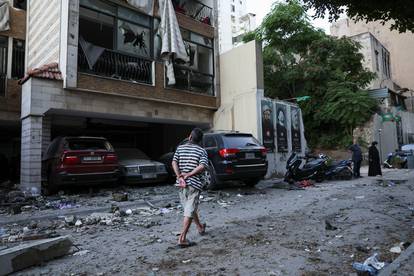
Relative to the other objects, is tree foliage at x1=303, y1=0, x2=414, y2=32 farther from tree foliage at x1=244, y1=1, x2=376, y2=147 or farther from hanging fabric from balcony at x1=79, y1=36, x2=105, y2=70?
tree foliage at x1=244, y1=1, x2=376, y2=147

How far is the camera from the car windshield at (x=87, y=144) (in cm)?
1070

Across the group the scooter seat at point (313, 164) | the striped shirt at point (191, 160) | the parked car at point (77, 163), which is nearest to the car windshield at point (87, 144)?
the parked car at point (77, 163)

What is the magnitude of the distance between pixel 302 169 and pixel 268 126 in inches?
125

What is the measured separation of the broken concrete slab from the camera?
4.05m

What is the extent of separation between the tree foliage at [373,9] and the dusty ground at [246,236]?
142 inches

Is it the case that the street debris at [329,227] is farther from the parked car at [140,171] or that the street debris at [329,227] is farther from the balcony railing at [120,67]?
the balcony railing at [120,67]

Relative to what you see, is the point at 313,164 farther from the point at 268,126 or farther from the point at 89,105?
the point at 89,105

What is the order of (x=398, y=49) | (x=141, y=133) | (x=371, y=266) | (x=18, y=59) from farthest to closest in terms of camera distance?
1. (x=398, y=49)
2. (x=141, y=133)
3. (x=18, y=59)
4. (x=371, y=266)

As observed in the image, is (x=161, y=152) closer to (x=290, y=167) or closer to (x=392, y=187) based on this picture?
(x=290, y=167)

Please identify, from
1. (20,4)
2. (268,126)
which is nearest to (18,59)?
(20,4)

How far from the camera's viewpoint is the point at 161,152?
18516 mm

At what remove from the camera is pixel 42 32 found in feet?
43.8

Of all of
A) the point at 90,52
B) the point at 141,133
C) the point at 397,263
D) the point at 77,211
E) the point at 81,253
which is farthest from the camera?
the point at 141,133

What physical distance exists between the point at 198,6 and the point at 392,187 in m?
12.3
